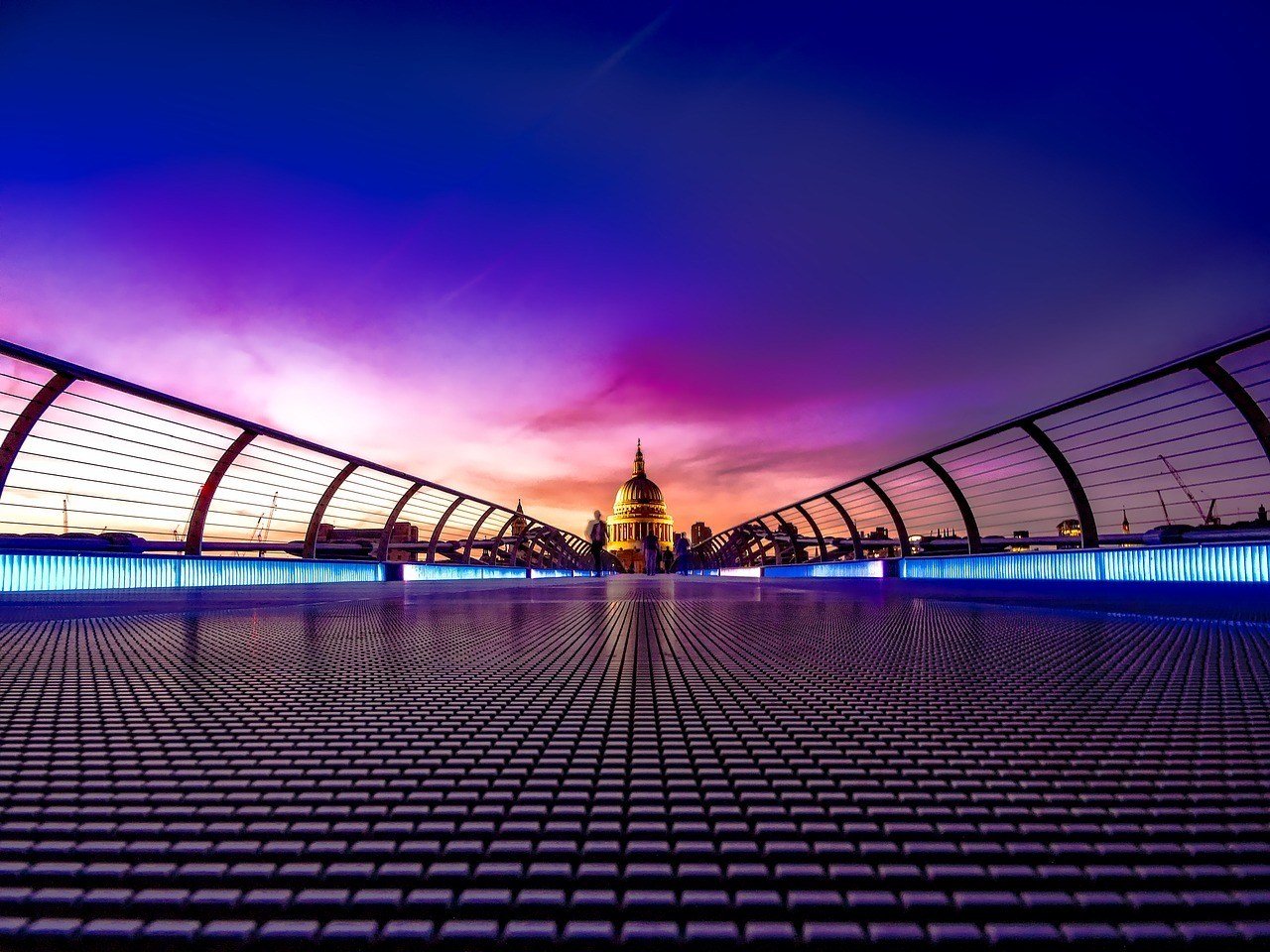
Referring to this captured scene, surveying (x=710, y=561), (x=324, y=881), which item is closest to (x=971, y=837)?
(x=324, y=881)

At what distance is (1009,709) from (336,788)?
110cm

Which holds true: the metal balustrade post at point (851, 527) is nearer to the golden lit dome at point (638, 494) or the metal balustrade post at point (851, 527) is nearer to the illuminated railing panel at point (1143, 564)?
the illuminated railing panel at point (1143, 564)

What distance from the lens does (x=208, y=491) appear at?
6.20 metres

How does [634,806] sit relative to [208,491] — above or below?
below

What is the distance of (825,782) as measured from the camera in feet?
2.49

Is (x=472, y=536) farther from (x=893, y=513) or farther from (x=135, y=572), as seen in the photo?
(x=893, y=513)

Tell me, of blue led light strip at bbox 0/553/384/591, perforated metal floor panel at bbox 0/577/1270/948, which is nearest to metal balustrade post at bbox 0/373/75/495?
blue led light strip at bbox 0/553/384/591

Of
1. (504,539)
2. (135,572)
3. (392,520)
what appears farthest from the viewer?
(504,539)

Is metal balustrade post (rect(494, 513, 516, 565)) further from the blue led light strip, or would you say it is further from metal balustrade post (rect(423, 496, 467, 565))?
the blue led light strip

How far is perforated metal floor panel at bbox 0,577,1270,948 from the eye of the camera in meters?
0.49

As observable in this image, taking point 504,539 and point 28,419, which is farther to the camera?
point 504,539

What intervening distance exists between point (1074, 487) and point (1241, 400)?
4.68 ft

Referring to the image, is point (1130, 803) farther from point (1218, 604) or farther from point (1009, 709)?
point (1218, 604)

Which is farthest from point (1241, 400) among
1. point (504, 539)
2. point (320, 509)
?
point (504, 539)
